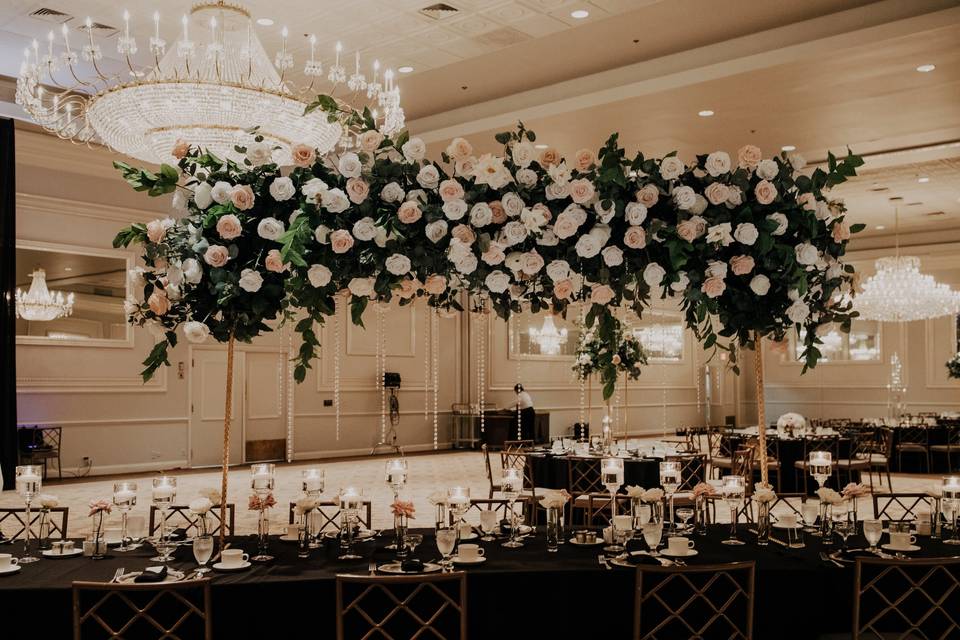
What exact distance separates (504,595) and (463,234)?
1.43 metres

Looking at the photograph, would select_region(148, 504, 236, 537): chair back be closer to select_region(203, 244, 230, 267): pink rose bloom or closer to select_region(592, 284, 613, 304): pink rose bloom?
select_region(203, 244, 230, 267): pink rose bloom

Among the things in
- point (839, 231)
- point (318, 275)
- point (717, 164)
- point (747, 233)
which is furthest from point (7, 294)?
point (839, 231)

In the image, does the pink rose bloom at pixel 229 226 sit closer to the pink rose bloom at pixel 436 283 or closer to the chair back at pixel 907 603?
the pink rose bloom at pixel 436 283

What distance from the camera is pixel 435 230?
355 centimetres

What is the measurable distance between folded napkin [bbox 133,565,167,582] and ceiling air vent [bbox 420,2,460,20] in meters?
5.45

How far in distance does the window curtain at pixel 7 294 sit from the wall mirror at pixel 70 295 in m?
0.60

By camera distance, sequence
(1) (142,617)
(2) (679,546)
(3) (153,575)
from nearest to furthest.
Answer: (1) (142,617) → (3) (153,575) → (2) (679,546)

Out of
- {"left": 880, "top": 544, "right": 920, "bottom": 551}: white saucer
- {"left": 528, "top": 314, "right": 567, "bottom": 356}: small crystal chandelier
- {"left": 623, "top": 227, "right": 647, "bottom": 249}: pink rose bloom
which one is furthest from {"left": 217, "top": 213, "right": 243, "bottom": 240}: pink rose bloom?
{"left": 528, "top": 314, "right": 567, "bottom": 356}: small crystal chandelier

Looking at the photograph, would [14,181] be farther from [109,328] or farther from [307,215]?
[307,215]

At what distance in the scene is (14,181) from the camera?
34.3ft

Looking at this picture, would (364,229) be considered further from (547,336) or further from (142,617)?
(547,336)

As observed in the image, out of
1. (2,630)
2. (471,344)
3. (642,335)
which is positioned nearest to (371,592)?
(2,630)

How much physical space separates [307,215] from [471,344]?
1438 cm

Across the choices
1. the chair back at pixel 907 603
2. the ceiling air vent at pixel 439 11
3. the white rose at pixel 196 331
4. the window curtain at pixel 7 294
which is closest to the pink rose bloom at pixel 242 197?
the white rose at pixel 196 331
